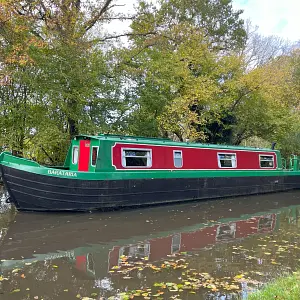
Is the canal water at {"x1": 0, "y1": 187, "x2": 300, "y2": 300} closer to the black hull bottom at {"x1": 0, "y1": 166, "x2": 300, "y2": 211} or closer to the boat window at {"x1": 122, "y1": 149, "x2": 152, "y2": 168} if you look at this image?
the black hull bottom at {"x1": 0, "y1": 166, "x2": 300, "y2": 211}

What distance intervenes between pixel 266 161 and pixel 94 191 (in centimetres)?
874

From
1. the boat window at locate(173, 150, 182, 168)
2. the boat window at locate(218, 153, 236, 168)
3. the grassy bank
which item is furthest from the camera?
the boat window at locate(218, 153, 236, 168)

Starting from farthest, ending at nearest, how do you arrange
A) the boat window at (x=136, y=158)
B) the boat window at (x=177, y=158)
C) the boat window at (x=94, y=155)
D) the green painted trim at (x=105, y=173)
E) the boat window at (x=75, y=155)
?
the boat window at (x=177, y=158)
the boat window at (x=75, y=155)
the boat window at (x=136, y=158)
the boat window at (x=94, y=155)
the green painted trim at (x=105, y=173)

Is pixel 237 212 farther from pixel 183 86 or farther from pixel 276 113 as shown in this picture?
pixel 276 113

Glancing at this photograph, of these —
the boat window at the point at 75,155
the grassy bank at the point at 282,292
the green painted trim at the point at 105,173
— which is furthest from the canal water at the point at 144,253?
the boat window at the point at 75,155

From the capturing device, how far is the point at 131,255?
608 cm

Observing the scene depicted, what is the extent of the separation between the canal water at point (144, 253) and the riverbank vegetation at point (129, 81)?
434 centimetres

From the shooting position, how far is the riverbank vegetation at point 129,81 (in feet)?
40.1

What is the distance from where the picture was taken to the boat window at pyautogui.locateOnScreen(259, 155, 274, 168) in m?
14.9

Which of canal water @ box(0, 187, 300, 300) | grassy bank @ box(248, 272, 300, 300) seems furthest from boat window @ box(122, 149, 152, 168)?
grassy bank @ box(248, 272, 300, 300)

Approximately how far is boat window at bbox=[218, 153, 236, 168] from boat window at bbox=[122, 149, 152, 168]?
345 centimetres

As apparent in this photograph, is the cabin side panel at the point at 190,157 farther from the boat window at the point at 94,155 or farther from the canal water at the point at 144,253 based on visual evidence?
the canal water at the point at 144,253

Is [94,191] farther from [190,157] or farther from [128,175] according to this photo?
[190,157]

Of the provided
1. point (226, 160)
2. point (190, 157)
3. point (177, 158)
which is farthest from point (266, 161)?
point (177, 158)
